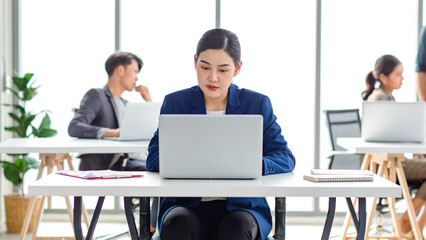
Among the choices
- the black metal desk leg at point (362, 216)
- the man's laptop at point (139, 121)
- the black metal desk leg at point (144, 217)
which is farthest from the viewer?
the man's laptop at point (139, 121)

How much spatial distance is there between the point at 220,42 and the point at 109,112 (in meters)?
2.08

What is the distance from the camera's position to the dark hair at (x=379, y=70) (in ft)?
15.0

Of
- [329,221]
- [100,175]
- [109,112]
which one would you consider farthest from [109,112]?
[329,221]

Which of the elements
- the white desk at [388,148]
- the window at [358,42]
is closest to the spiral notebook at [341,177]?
the white desk at [388,148]

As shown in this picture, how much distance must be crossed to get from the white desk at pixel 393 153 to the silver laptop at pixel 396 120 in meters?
0.07

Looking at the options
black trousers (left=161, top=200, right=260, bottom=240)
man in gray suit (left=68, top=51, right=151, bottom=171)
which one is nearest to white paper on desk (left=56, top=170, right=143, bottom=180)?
black trousers (left=161, top=200, right=260, bottom=240)

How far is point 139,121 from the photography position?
142 inches

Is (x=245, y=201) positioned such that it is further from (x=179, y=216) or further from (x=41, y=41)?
(x=41, y=41)

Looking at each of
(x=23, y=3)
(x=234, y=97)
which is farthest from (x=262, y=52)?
(x=234, y=97)

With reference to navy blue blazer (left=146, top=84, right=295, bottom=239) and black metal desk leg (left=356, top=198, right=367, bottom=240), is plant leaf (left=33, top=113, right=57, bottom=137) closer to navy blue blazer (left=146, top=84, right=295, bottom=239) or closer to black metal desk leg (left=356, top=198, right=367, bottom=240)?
navy blue blazer (left=146, top=84, right=295, bottom=239)

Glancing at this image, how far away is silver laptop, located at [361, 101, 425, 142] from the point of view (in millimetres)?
3570

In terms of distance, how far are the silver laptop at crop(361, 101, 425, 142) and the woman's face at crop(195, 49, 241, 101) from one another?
1.53 m

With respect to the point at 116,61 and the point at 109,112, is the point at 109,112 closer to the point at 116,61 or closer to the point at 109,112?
the point at 109,112

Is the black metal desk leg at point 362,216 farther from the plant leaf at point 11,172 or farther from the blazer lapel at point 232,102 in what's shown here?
the plant leaf at point 11,172
